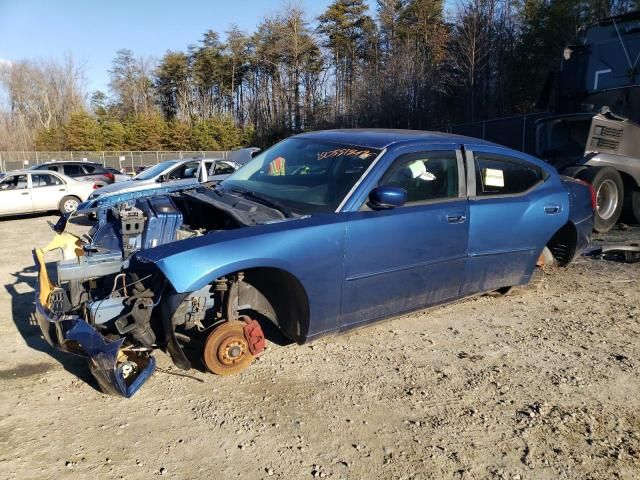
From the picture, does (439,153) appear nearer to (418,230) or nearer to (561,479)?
(418,230)

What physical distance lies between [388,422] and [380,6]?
1832 inches

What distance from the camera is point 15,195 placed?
1307 centimetres

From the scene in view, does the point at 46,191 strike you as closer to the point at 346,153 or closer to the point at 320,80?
the point at 346,153

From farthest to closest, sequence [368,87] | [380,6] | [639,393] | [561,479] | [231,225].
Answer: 1. [380,6]
2. [368,87]
3. [231,225]
4. [639,393]
5. [561,479]

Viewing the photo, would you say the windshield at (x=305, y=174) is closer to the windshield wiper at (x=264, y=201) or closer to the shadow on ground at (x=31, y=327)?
the windshield wiper at (x=264, y=201)

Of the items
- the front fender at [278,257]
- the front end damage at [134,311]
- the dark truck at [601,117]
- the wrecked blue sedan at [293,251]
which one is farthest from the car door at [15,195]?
the dark truck at [601,117]

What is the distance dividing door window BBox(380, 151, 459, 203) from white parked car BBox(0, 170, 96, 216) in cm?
1140

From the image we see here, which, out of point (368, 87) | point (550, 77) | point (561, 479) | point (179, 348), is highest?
point (368, 87)

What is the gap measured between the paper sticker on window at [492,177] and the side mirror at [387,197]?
1082 millimetres

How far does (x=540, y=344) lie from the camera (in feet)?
13.3

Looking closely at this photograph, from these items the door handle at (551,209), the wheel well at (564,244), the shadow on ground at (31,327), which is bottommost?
the shadow on ground at (31,327)

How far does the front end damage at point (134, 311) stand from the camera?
316 cm

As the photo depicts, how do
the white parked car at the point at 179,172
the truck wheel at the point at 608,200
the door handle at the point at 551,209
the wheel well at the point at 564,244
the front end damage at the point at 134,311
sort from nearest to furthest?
1. the front end damage at the point at 134,311
2. the door handle at the point at 551,209
3. the wheel well at the point at 564,244
4. the truck wheel at the point at 608,200
5. the white parked car at the point at 179,172

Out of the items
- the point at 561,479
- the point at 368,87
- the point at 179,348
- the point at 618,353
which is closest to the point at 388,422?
the point at 561,479
